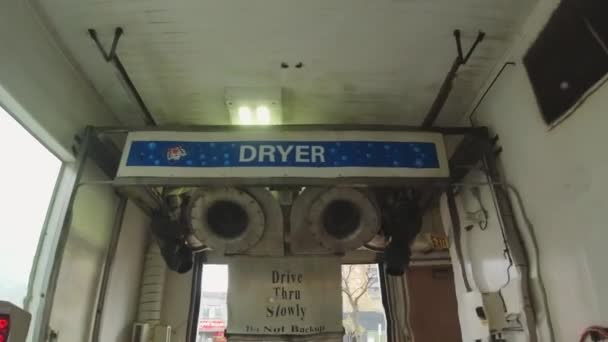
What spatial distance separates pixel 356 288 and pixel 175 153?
1.99 m

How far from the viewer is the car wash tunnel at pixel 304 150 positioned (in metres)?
1.66

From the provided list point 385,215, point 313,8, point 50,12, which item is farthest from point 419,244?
point 50,12

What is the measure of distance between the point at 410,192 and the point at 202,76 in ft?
4.39

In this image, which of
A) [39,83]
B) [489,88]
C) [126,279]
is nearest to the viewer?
[39,83]

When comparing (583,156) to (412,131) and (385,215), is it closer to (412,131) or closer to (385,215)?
(412,131)

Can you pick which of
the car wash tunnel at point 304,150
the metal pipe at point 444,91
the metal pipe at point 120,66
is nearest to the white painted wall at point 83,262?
the car wash tunnel at point 304,150

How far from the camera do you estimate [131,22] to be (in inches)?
73.3

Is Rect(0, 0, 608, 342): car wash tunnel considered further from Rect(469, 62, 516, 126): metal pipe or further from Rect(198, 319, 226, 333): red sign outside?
Rect(198, 319, 226, 333): red sign outside

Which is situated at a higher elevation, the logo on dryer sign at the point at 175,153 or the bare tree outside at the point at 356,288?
the logo on dryer sign at the point at 175,153

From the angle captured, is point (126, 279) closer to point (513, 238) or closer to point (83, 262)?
point (83, 262)

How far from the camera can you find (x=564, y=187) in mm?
1623

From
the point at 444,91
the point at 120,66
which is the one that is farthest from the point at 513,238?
the point at 120,66

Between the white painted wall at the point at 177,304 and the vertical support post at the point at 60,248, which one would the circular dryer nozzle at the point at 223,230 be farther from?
the white painted wall at the point at 177,304

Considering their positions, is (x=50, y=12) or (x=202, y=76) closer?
(x=50, y=12)
